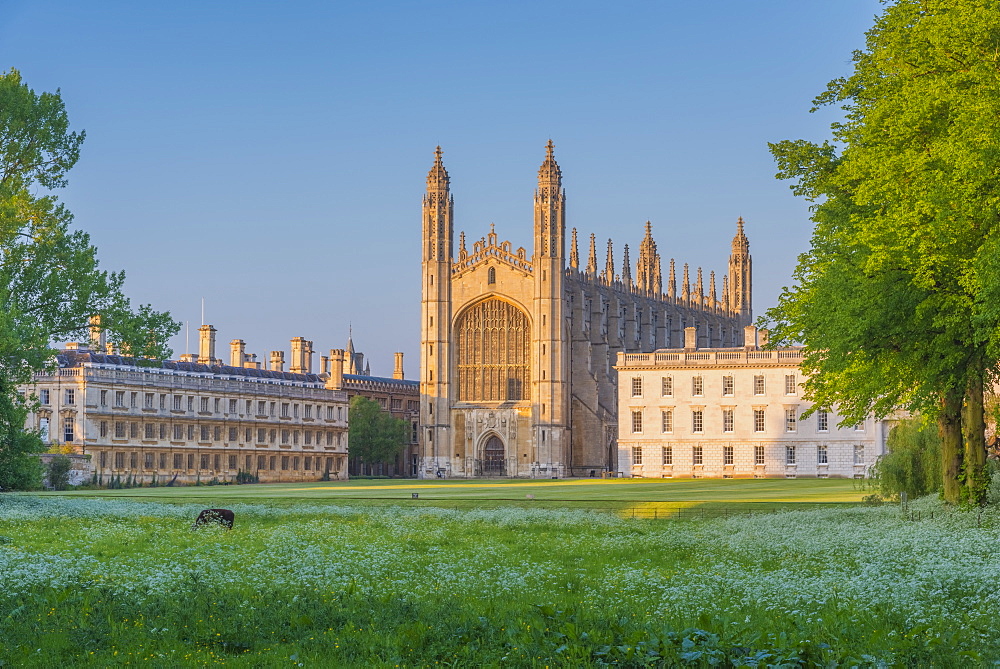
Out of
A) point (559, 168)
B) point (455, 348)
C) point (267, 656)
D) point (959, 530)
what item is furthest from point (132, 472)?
point (267, 656)

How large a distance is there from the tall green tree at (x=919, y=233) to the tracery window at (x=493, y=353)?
76.5 meters

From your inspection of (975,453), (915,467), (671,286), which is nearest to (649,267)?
(671,286)

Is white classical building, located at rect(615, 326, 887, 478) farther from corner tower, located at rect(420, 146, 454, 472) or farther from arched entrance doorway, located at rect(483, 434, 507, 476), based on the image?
corner tower, located at rect(420, 146, 454, 472)

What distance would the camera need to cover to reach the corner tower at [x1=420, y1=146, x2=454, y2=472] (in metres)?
108

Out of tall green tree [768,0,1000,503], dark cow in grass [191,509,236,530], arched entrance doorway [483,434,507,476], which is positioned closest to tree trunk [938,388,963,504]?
tall green tree [768,0,1000,503]

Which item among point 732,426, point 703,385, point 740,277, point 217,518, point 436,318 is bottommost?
point 217,518

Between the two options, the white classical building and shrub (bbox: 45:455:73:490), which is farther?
the white classical building

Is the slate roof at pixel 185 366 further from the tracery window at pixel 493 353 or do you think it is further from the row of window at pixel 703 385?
the row of window at pixel 703 385

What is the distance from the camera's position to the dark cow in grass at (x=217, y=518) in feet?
100

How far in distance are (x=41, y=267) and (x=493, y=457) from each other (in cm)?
7247

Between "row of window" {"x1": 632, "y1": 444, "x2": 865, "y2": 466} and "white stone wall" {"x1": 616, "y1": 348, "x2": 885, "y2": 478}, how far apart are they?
0.23 feet

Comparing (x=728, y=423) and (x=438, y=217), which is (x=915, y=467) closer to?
(x=728, y=423)

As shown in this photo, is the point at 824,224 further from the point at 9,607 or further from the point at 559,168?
the point at 559,168

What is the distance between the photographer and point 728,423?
9275cm
